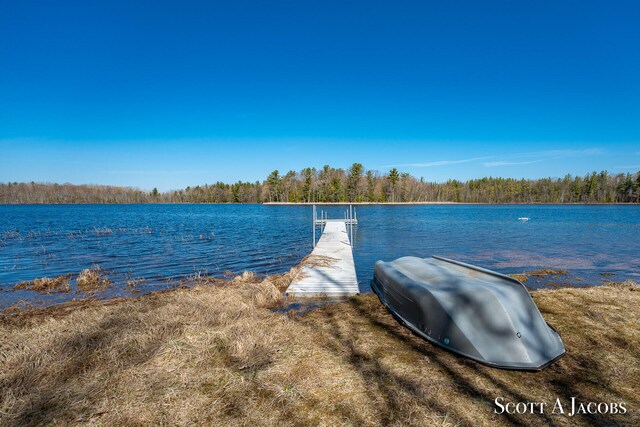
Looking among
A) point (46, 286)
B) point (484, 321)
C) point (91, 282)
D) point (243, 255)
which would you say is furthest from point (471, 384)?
point (243, 255)

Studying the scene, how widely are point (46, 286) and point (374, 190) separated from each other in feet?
303

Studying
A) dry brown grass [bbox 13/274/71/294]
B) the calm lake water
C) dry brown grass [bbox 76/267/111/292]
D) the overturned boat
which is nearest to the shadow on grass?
the overturned boat

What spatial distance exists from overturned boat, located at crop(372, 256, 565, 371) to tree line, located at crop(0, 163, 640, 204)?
293 ft

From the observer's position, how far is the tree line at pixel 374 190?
97188 mm

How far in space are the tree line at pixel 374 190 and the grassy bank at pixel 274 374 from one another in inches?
3533

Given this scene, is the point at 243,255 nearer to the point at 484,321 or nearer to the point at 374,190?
the point at 484,321

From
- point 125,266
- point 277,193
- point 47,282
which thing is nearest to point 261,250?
point 125,266

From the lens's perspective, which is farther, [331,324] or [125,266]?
[125,266]

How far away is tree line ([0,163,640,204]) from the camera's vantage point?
97188mm

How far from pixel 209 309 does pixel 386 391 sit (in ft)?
12.7

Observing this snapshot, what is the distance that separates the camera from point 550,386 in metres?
3.76

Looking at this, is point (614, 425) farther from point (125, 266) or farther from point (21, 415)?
point (125, 266)

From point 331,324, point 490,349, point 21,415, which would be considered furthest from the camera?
point 331,324

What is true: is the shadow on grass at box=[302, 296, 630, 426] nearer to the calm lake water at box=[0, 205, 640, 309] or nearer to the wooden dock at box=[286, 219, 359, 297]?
the wooden dock at box=[286, 219, 359, 297]
